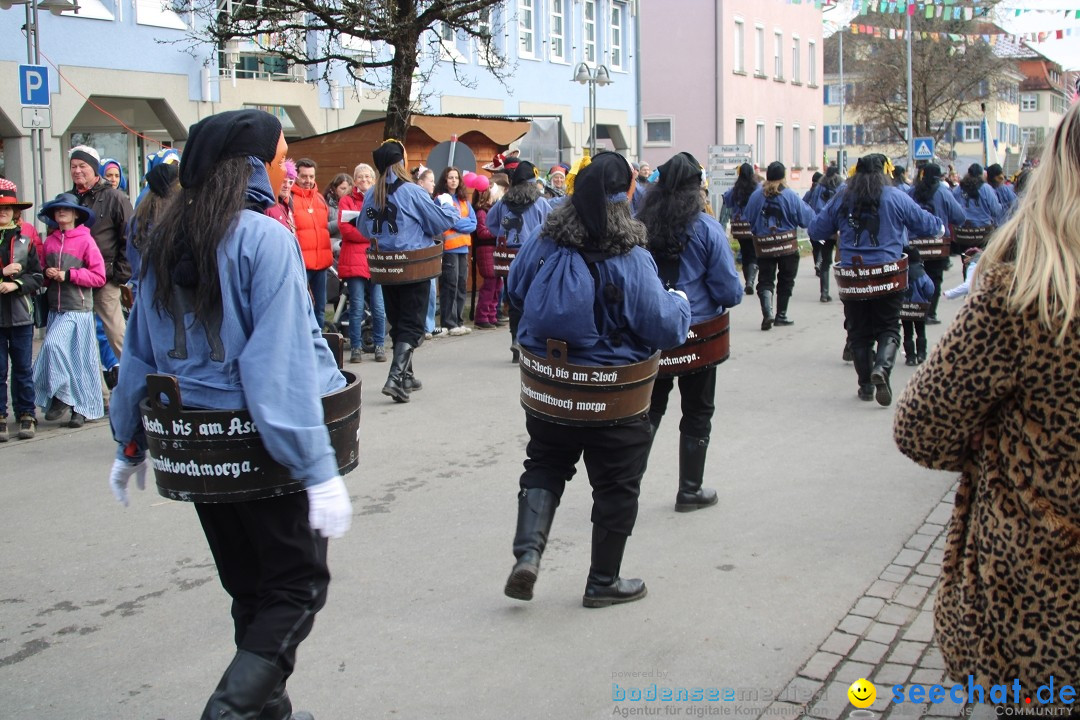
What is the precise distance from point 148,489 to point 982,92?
178 ft

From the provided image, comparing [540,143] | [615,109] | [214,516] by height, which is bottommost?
[214,516]

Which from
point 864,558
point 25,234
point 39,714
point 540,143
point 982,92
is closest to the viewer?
point 39,714

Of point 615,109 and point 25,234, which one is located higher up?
point 615,109

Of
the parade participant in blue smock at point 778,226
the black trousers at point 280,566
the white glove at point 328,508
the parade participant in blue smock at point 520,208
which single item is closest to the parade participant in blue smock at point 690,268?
the black trousers at point 280,566

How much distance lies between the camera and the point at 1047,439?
7.76 ft

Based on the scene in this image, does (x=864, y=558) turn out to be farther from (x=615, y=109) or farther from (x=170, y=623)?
(x=615, y=109)

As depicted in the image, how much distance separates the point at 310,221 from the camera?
11523 millimetres

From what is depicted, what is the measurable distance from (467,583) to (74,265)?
485cm

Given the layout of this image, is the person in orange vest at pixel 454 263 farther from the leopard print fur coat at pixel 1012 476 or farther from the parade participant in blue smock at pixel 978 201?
the leopard print fur coat at pixel 1012 476

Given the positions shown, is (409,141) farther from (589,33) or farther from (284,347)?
(589,33)

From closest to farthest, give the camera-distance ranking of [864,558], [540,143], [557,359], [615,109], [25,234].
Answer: [557,359]
[864,558]
[25,234]
[540,143]
[615,109]

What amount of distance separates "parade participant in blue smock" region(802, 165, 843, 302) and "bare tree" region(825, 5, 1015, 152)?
30.9m

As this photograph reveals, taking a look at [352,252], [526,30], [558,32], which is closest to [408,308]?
[352,252]

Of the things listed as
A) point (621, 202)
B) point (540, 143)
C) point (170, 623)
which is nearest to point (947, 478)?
point (621, 202)
